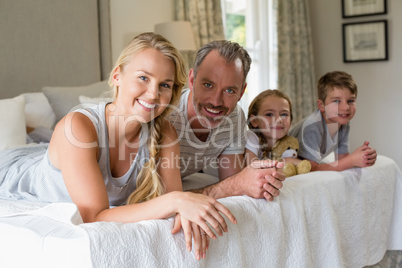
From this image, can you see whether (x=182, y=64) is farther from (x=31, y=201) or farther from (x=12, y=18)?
(x=12, y=18)

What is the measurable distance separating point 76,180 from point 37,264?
30 cm

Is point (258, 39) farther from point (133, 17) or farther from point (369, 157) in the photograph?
point (369, 157)

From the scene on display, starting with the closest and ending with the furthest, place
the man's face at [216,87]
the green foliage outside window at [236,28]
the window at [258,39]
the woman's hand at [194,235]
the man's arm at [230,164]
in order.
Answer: the woman's hand at [194,235] < the man's face at [216,87] < the man's arm at [230,164] < the green foliage outside window at [236,28] < the window at [258,39]

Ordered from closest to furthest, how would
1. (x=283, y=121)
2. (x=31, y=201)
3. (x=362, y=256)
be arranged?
1. (x=31, y=201)
2. (x=362, y=256)
3. (x=283, y=121)

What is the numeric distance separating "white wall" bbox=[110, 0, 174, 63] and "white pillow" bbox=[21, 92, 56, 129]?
1.24m

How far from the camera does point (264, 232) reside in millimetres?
1438

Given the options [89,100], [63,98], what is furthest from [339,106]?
[63,98]

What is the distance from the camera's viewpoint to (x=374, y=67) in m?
5.45

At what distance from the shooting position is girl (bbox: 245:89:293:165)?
2.24 metres

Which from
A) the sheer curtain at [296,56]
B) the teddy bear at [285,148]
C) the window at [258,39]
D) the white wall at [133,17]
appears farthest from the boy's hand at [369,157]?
the sheer curtain at [296,56]

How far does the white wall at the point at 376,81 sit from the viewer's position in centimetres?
532

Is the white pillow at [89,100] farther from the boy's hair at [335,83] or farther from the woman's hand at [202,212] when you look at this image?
the woman's hand at [202,212]

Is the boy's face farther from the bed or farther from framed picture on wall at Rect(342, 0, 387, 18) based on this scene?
framed picture on wall at Rect(342, 0, 387, 18)

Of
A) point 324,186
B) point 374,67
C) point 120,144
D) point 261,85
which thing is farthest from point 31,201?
point 374,67
